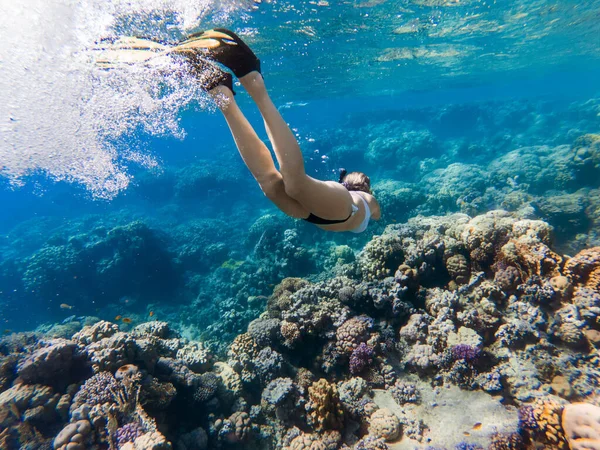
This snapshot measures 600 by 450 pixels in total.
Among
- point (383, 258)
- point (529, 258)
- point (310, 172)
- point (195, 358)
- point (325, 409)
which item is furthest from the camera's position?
point (310, 172)

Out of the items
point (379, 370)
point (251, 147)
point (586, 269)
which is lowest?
point (379, 370)

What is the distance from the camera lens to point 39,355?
4.83 meters

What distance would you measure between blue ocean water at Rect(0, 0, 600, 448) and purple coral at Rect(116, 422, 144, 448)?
130cm

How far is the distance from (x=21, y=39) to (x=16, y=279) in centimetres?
1622

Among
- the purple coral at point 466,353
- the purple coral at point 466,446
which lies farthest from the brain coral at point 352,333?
the purple coral at point 466,446

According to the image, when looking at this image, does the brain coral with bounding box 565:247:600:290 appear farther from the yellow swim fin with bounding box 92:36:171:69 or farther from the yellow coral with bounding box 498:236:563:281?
the yellow swim fin with bounding box 92:36:171:69

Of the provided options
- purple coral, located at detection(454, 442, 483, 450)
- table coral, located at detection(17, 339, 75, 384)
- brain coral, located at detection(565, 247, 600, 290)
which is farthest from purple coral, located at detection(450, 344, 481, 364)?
table coral, located at detection(17, 339, 75, 384)

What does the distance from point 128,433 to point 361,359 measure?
382 cm

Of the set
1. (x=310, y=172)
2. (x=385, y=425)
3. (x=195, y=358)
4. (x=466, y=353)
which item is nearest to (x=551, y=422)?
(x=466, y=353)

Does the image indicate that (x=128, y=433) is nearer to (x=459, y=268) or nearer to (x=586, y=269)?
(x=459, y=268)

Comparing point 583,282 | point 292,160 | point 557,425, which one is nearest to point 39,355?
point 292,160

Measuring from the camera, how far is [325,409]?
4516mm

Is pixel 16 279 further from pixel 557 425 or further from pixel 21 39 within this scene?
pixel 557 425

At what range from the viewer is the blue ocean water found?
5562 mm
